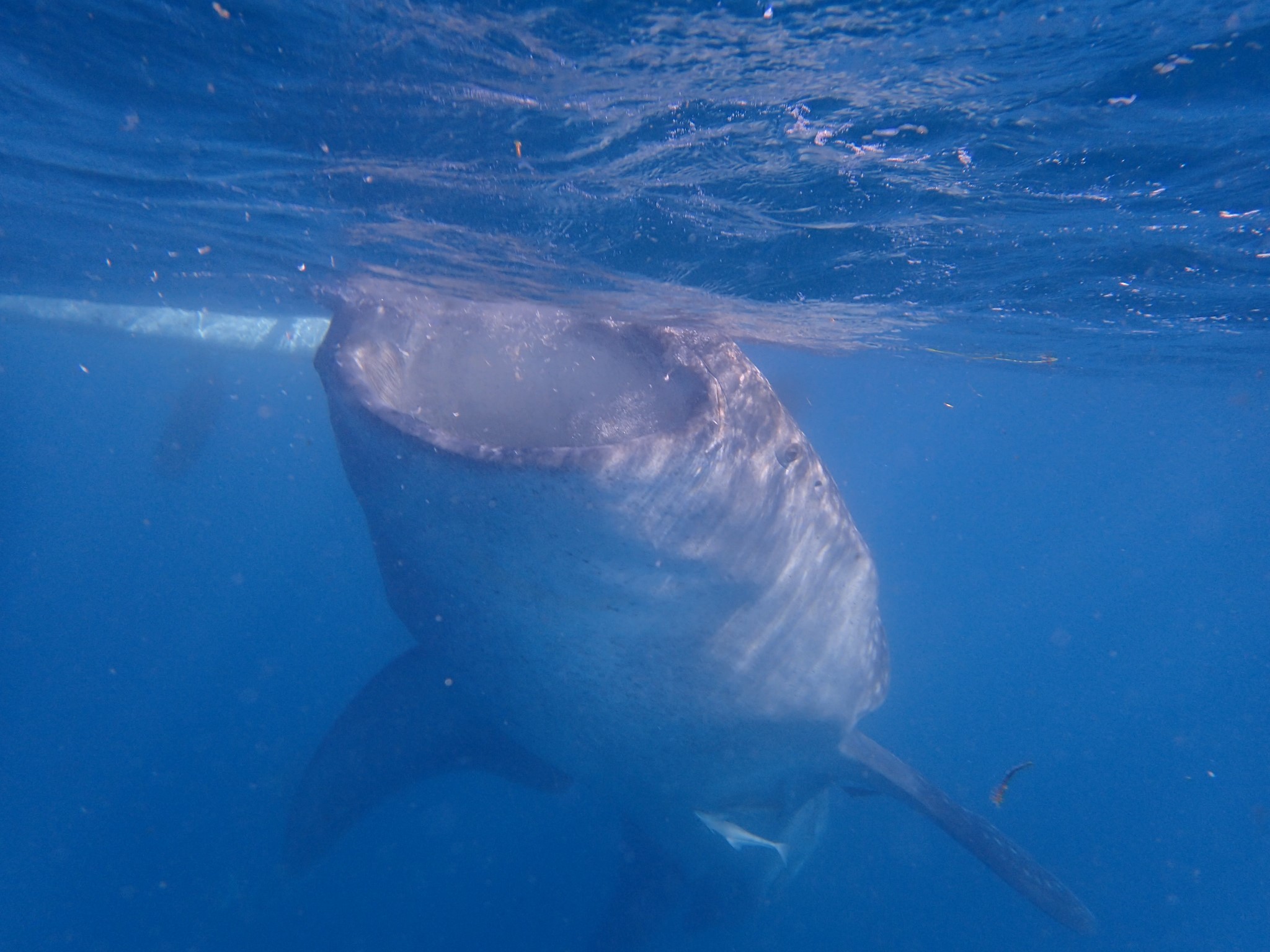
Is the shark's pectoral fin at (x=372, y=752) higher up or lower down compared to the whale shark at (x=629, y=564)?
lower down

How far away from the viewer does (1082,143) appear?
448 centimetres

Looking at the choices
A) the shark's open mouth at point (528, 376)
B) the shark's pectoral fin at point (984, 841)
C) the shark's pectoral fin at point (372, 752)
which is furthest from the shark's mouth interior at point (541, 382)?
the shark's pectoral fin at point (984, 841)

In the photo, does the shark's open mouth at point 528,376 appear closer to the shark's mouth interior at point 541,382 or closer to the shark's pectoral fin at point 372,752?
the shark's mouth interior at point 541,382

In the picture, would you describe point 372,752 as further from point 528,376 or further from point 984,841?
point 984,841

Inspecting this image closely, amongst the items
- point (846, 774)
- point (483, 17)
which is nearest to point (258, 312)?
point (483, 17)

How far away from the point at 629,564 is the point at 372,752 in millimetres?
4664

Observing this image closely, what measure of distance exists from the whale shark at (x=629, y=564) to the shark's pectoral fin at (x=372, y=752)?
0.24m

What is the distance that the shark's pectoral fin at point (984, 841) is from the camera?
5180 mm

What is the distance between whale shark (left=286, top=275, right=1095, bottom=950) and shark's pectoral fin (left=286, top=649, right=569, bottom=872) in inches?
9.4

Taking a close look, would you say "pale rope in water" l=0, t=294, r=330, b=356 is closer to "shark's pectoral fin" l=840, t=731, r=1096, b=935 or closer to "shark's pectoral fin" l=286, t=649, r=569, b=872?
"shark's pectoral fin" l=286, t=649, r=569, b=872

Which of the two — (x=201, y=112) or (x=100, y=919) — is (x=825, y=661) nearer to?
(x=201, y=112)

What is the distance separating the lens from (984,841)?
211 inches

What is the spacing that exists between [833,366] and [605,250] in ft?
62.9

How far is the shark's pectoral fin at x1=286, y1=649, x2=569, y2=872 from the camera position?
19.2 feet
